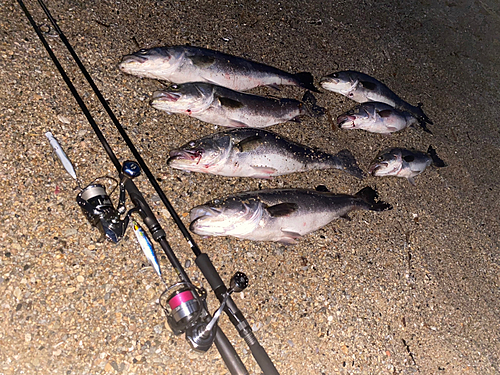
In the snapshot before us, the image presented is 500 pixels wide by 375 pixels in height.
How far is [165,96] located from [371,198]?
106 inches

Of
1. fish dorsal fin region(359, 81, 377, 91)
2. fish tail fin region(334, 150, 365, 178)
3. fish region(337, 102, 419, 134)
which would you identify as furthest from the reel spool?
fish dorsal fin region(359, 81, 377, 91)

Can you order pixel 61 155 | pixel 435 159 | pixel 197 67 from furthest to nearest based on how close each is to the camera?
pixel 435 159, pixel 197 67, pixel 61 155

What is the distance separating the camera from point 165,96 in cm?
336

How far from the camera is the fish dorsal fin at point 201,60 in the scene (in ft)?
12.0

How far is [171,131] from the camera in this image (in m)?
3.61

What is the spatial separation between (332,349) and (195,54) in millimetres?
3466

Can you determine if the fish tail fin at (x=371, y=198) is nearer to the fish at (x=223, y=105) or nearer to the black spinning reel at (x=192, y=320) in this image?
the fish at (x=223, y=105)

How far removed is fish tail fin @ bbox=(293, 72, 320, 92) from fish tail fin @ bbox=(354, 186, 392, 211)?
157cm

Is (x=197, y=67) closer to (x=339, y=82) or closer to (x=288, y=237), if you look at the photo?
(x=339, y=82)

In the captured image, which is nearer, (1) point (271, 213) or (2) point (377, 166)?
(1) point (271, 213)

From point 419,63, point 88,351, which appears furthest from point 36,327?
point 419,63

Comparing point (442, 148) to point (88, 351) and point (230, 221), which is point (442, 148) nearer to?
point (230, 221)

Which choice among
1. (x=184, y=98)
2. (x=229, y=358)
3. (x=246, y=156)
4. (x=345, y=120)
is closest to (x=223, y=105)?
(x=184, y=98)

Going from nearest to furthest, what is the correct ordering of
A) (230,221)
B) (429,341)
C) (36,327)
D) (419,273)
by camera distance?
(36,327), (230,221), (429,341), (419,273)
